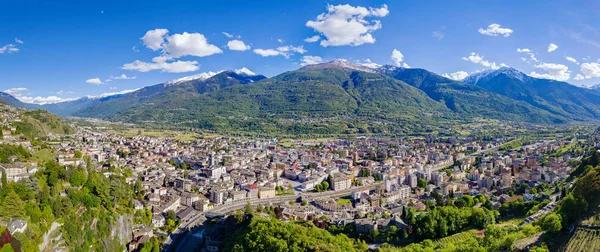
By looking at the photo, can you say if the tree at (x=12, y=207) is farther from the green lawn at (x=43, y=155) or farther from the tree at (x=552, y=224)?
the tree at (x=552, y=224)

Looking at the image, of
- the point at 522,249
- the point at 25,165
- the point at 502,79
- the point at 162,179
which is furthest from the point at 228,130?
the point at 502,79

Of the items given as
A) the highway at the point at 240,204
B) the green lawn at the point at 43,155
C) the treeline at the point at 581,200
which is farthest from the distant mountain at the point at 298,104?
the treeline at the point at 581,200

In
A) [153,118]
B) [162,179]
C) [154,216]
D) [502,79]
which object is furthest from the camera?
[502,79]

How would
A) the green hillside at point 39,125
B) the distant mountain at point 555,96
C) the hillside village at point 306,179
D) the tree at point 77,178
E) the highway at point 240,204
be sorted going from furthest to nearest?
the distant mountain at point 555,96 < the green hillside at point 39,125 < the hillside village at point 306,179 < the highway at point 240,204 < the tree at point 77,178

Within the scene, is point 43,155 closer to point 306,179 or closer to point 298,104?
point 306,179

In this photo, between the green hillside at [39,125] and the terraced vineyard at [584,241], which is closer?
the terraced vineyard at [584,241]

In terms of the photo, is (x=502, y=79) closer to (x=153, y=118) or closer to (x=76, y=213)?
(x=153, y=118)

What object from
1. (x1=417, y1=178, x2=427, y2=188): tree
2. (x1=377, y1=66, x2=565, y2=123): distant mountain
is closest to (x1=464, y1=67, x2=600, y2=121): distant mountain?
(x1=377, y1=66, x2=565, y2=123): distant mountain

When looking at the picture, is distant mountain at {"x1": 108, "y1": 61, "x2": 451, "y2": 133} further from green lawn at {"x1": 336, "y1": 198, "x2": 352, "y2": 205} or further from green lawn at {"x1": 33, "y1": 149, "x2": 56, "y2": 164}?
green lawn at {"x1": 33, "y1": 149, "x2": 56, "y2": 164}
